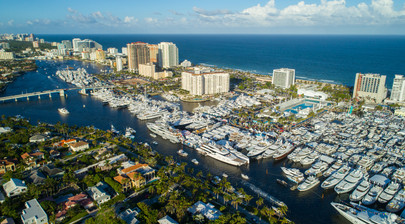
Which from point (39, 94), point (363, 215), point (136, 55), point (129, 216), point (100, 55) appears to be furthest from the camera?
point (100, 55)

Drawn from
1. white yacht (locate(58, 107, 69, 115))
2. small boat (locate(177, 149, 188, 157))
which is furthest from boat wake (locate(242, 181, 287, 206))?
white yacht (locate(58, 107, 69, 115))

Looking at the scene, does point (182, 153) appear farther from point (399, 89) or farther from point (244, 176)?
point (399, 89)

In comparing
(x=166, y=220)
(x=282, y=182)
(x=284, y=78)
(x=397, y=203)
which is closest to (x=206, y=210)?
(x=166, y=220)

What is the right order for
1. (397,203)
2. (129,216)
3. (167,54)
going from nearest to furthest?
1. (129,216)
2. (397,203)
3. (167,54)

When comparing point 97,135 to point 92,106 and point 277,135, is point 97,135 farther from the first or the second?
point 277,135

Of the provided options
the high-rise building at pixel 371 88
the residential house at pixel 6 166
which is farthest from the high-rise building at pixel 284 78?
the residential house at pixel 6 166

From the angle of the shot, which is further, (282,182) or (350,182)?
(282,182)
